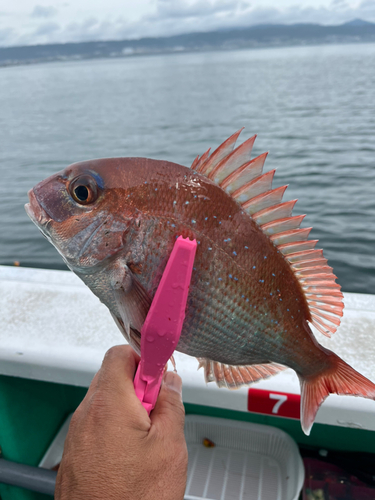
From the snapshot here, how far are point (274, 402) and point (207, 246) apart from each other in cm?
112

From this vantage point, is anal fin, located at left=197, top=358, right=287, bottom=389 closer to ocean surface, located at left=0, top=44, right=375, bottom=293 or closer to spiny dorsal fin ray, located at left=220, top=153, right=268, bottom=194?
spiny dorsal fin ray, located at left=220, top=153, right=268, bottom=194

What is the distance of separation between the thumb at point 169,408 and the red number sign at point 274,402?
0.68 m

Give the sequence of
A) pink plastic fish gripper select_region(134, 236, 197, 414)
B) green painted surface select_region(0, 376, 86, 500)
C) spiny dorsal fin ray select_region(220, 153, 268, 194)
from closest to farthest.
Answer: pink plastic fish gripper select_region(134, 236, 197, 414) → spiny dorsal fin ray select_region(220, 153, 268, 194) → green painted surface select_region(0, 376, 86, 500)

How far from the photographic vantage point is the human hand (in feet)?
3.23

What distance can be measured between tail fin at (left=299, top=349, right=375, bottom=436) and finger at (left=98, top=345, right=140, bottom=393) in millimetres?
486

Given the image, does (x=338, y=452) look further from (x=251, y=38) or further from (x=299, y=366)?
(x=251, y=38)

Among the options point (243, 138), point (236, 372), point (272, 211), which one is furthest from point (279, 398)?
point (243, 138)

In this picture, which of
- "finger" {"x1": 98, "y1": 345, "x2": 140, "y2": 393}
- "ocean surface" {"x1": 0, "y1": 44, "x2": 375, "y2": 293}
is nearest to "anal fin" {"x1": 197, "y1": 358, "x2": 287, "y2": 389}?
"finger" {"x1": 98, "y1": 345, "x2": 140, "y2": 393}

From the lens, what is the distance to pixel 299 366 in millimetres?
1101

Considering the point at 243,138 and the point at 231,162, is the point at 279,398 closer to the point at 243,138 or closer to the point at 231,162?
the point at 231,162

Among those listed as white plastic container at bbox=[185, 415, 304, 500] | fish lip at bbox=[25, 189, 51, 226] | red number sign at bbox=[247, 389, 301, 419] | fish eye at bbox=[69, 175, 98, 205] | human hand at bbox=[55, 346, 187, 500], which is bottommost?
white plastic container at bbox=[185, 415, 304, 500]

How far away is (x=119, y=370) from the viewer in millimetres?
1135

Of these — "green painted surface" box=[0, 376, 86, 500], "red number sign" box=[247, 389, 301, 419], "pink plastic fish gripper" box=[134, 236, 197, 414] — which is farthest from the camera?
"green painted surface" box=[0, 376, 86, 500]

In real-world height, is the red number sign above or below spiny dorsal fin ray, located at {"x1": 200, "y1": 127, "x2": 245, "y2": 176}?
below
